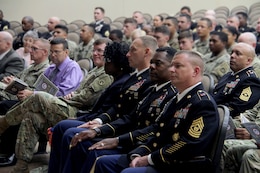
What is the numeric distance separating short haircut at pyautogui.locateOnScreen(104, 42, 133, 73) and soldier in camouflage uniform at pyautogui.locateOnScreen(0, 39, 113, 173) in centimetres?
34

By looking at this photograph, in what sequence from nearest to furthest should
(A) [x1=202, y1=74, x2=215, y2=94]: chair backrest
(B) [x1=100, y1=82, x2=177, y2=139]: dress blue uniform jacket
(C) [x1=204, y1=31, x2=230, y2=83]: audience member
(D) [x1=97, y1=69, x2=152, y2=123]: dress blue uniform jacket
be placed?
(B) [x1=100, y1=82, x2=177, y2=139]: dress blue uniform jacket → (D) [x1=97, y1=69, x2=152, y2=123]: dress blue uniform jacket → (A) [x1=202, y1=74, x2=215, y2=94]: chair backrest → (C) [x1=204, y1=31, x2=230, y2=83]: audience member

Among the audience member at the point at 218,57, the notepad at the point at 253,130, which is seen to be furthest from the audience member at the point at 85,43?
the notepad at the point at 253,130

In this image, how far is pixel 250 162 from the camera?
2.66 meters

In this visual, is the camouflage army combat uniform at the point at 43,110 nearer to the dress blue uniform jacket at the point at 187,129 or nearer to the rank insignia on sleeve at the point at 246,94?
the rank insignia on sleeve at the point at 246,94

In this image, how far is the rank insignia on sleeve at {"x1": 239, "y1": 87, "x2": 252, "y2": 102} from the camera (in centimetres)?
352

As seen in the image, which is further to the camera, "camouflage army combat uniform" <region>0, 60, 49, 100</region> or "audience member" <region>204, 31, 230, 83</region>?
"audience member" <region>204, 31, 230, 83</region>

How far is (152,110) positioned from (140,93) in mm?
397

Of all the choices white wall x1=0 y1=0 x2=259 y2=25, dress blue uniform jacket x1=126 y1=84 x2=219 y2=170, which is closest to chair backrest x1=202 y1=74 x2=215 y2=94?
dress blue uniform jacket x1=126 y1=84 x2=219 y2=170

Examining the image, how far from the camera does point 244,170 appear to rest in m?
2.69

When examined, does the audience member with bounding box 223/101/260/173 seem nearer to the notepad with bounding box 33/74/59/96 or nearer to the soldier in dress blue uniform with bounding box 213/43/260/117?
the soldier in dress blue uniform with bounding box 213/43/260/117

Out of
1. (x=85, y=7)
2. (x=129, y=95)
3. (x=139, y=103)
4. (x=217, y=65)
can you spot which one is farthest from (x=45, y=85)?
(x=85, y=7)

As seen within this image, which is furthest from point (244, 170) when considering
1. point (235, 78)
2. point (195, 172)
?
point (235, 78)

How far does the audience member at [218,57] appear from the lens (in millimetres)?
4832

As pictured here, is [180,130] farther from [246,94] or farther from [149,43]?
[246,94]
